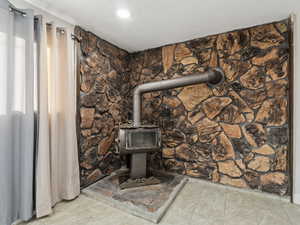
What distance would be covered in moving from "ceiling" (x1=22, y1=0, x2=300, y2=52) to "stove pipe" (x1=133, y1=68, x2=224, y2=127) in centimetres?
65

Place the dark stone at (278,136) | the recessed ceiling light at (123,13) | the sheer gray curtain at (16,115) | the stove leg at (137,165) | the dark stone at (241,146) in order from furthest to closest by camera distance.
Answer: the stove leg at (137,165) → the dark stone at (241,146) → the dark stone at (278,136) → the recessed ceiling light at (123,13) → the sheer gray curtain at (16,115)

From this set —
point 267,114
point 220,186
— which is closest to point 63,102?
point 220,186

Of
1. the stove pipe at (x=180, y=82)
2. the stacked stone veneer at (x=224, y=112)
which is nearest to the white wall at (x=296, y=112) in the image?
the stacked stone veneer at (x=224, y=112)

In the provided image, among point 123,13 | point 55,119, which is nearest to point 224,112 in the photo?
point 123,13

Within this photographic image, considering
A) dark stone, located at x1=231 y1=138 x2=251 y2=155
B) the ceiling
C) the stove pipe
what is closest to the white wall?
the ceiling

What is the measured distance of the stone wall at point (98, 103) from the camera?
2152 mm

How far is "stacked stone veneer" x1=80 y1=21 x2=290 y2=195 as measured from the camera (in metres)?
1.99

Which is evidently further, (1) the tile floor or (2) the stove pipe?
(2) the stove pipe

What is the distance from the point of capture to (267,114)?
2027mm

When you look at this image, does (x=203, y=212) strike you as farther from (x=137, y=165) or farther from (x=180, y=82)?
(x=180, y=82)

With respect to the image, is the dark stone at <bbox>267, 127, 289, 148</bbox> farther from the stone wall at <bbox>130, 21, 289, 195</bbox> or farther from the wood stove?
the wood stove

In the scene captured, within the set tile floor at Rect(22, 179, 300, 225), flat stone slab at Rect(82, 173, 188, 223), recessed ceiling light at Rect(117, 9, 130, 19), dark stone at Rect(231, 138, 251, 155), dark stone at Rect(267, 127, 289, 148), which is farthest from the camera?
dark stone at Rect(231, 138, 251, 155)

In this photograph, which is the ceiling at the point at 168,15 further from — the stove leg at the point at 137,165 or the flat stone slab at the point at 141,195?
the flat stone slab at the point at 141,195

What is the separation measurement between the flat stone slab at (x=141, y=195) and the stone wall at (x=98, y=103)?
0.23 meters
